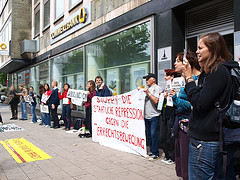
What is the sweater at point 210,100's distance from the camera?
194 centimetres

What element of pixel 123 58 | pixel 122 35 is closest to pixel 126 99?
pixel 123 58

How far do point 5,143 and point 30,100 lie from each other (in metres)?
5.52

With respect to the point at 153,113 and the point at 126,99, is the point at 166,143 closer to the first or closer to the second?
the point at 153,113

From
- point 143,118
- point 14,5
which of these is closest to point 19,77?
point 14,5

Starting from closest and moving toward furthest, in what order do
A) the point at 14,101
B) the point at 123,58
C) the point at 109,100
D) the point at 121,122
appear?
the point at 121,122
the point at 109,100
the point at 123,58
the point at 14,101

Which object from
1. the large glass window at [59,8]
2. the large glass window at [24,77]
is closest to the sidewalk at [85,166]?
the large glass window at [59,8]

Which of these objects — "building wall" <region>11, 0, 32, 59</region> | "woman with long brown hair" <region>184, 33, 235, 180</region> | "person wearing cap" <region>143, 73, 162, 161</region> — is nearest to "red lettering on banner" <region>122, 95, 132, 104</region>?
"person wearing cap" <region>143, 73, 162, 161</region>

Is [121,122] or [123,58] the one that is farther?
[123,58]

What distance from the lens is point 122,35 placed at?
29.4ft

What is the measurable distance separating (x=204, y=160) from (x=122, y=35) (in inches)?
293

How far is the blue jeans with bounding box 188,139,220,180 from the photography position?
1994 mm

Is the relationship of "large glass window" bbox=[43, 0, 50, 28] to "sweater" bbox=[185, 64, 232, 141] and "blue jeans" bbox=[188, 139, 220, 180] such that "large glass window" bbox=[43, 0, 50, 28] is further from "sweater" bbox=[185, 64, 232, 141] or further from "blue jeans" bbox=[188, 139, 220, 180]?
"blue jeans" bbox=[188, 139, 220, 180]

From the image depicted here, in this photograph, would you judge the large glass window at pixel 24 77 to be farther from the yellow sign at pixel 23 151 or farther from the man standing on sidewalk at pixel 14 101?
the yellow sign at pixel 23 151

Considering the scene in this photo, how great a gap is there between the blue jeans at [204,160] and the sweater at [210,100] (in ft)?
0.22
